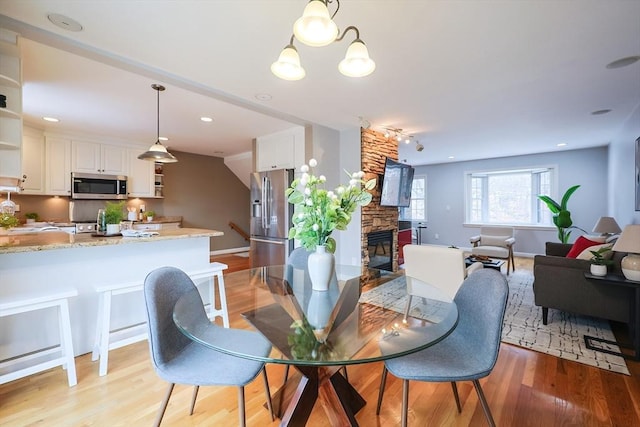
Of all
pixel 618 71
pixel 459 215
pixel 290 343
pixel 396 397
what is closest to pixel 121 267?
pixel 290 343

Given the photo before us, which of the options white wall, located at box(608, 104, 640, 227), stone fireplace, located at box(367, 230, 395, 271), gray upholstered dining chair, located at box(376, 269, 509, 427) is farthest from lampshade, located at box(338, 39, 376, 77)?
white wall, located at box(608, 104, 640, 227)

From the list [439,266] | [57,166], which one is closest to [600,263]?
[439,266]

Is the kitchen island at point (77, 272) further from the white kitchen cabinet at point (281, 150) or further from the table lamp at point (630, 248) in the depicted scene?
the table lamp at point (630, 248)

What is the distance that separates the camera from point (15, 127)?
2.10 meters

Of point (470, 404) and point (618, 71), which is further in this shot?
point (618, 71)

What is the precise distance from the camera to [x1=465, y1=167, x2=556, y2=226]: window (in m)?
6.76

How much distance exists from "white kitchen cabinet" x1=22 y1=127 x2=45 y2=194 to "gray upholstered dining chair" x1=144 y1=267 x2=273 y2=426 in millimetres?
4667

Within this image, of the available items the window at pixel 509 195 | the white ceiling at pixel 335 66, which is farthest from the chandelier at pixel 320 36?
the window at pixel 509 195

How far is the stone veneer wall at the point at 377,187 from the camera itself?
4598 millimetres

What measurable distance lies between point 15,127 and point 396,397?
3.25 meters

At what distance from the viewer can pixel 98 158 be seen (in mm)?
5219

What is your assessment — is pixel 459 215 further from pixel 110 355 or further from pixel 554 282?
pixel 110 355

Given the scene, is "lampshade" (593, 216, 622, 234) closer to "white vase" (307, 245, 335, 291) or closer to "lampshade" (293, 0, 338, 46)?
"white vase" (307, 245, 335, 291)

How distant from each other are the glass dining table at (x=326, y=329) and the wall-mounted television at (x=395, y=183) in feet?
9.73
